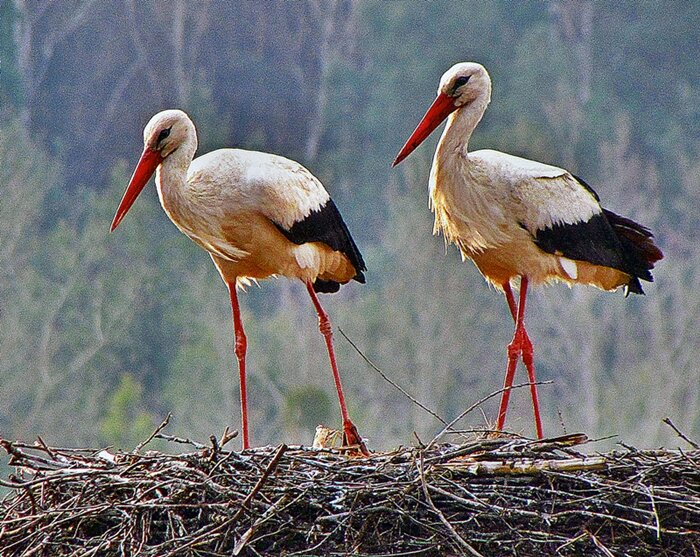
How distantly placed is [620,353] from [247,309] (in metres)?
5.43

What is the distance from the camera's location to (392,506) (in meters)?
4.78

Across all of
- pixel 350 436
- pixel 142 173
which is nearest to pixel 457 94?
pixel 142 173

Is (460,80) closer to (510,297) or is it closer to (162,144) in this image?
(510,297)

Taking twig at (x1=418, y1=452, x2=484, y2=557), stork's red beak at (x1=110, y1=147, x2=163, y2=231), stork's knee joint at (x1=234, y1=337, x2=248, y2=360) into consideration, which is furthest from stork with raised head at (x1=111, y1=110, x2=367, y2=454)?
twig at (x1=418, y1=452, x2=484, y2=557)

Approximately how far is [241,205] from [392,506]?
6.21 ft

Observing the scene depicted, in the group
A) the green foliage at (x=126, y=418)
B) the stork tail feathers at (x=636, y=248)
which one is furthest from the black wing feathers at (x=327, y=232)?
the green foliage at (x=126, y=418)

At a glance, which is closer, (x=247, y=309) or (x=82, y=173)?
(x=247, y=309)

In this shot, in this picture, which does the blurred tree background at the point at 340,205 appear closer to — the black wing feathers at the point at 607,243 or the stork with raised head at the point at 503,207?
the black wing feathers at the point at 607,243

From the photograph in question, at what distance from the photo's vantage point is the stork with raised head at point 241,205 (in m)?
6.27

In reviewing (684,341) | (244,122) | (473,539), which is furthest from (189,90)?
(473,539)

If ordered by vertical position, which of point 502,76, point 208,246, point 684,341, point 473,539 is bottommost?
point 473,539

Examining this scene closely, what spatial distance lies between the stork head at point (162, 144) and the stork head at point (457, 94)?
0.84 metres

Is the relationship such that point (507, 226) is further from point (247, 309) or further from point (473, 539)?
point (247, 309)

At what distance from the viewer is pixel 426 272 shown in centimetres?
2472
